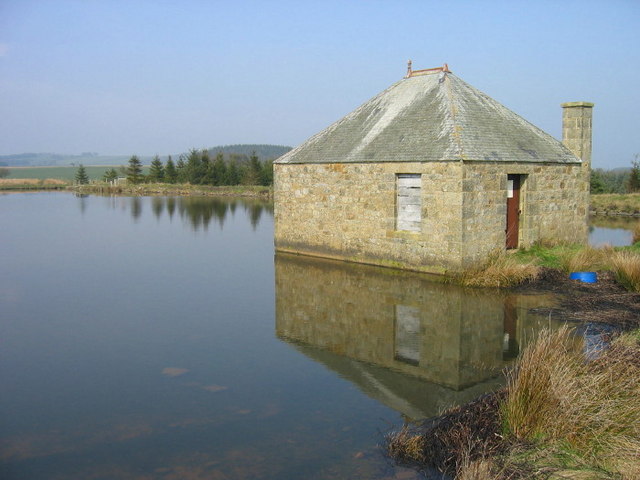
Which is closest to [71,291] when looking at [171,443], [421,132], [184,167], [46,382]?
[46,382]

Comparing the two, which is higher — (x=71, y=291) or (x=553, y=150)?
(x=553, y=150)

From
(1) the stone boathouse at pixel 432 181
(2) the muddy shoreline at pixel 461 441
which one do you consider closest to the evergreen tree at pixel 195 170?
(1) the stone boathouse at pixel 432 181

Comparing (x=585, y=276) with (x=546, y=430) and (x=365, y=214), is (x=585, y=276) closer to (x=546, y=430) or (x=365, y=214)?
(x=365, y=214)

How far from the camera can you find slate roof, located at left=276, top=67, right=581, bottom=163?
13.6m

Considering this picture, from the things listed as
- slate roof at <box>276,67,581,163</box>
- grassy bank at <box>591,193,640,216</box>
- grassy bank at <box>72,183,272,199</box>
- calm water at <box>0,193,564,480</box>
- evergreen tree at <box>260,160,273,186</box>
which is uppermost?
slate roof at <box>276,67,581,163</box>

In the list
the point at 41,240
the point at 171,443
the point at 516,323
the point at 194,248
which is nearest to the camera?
the point at 171,443

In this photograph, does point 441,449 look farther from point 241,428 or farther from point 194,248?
point 194,248

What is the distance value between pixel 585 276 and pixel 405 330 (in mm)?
4992

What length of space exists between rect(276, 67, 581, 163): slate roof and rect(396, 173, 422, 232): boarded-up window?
0.51 m

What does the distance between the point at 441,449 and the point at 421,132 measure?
10.2 m

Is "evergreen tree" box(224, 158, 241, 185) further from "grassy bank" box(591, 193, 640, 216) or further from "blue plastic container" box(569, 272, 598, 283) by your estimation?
"blue plastic container" box(569, 272, 598, 283)

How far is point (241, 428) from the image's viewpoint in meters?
6.02

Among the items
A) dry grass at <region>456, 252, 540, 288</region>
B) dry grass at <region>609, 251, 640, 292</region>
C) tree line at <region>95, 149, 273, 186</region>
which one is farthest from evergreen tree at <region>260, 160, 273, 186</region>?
dry grass at <region>609, 251, 640, 292</region>

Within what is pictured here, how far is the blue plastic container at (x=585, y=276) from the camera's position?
1208 centimetres
